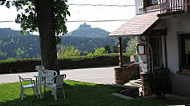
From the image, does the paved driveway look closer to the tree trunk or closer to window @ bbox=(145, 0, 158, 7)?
the tree trunk

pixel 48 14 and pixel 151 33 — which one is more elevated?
pixel 48 14

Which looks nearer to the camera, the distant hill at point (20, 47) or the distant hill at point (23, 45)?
the distant hill at point (23, 45)

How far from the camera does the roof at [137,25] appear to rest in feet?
35.0

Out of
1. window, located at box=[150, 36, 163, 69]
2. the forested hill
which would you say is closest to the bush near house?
window, located at box=[150, 36, 163, 69]

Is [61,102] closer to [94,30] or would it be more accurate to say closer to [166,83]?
[166,83]

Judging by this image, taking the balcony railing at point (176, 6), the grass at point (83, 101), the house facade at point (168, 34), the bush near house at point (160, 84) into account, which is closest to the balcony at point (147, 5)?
the house facade at point (168, 34)

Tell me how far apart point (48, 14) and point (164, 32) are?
17.7 ft

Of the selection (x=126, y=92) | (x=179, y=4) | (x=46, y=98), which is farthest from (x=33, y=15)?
(x=179, y=4)

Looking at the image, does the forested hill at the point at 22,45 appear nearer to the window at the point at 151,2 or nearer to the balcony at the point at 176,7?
the window at the point at 151,2

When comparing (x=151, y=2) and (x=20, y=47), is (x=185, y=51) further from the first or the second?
(x=20, y=47)

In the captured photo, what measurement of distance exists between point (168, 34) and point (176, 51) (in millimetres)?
868

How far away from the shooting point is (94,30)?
19875 centimetres

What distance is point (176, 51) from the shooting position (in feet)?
35.7

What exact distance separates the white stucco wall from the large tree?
5.27 metres
